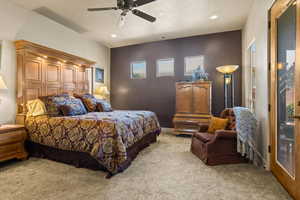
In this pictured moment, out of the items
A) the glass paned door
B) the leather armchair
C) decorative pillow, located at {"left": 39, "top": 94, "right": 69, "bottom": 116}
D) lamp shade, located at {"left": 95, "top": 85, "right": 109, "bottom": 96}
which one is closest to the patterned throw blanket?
the leather armchair

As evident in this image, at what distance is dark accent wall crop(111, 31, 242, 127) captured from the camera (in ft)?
15.5

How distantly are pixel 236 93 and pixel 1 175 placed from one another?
17.6 feet

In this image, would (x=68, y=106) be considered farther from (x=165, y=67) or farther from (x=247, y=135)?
(x=165, y=67)

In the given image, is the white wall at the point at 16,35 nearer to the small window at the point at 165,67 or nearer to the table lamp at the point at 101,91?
the table lamp at the point at 101,91

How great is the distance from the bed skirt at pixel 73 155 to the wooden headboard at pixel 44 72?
800 millimetres

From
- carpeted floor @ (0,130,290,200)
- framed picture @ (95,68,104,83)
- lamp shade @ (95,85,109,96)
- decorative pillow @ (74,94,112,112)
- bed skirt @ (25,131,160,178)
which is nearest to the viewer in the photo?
carpeted floor @ (0,130,290,200)

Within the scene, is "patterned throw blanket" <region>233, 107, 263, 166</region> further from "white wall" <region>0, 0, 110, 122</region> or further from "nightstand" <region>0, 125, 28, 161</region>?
"white wall" <region>0, 0, 110, 122</region>

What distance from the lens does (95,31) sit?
15.1ft

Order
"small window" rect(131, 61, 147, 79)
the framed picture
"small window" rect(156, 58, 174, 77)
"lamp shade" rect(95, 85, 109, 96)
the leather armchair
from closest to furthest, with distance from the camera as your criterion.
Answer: the leather armchair → "lamp shade" rect(95, 85, 109, 96) → "small window" rect(156, 58, 174, 77) → the framed picture → "small window" rect(131, 61, 147, 79)

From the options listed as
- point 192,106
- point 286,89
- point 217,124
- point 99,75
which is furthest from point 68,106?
point 286,89

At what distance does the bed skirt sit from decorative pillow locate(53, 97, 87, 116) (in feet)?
2.25

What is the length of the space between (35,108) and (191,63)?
4275mm

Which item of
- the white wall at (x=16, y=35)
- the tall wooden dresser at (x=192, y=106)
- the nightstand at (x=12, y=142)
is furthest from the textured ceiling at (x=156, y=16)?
the nightstand at (x=12, y=142)

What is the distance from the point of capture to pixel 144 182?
7.00ft
